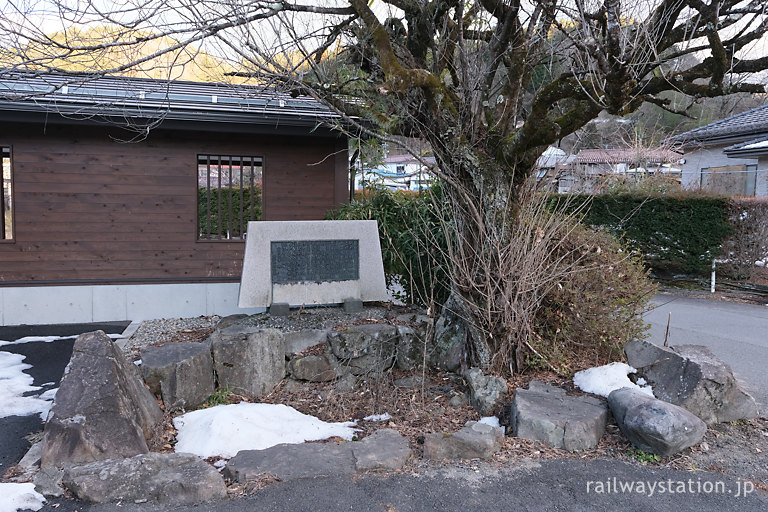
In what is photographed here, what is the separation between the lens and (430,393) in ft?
17.3

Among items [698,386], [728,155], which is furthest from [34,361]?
[728,155]

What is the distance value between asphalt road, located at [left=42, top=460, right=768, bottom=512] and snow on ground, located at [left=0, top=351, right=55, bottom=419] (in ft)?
6.75

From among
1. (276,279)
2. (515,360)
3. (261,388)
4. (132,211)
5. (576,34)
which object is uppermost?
(576,34)

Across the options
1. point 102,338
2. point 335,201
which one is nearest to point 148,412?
point 102,338

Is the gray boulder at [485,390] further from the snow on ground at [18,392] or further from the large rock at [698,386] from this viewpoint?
the snow on ground at [18,392]

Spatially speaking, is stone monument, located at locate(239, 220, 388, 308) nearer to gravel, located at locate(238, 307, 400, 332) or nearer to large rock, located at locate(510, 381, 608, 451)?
gravel, located at locate(238, 307, 400, 332)

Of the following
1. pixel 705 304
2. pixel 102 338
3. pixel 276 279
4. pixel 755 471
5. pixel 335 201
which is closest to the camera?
pixel 755 471

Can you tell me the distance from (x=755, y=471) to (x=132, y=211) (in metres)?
8.57

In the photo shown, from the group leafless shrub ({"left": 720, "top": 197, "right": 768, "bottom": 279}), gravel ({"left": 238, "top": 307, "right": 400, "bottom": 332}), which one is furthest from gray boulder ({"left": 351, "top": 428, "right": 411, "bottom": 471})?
leafless shrub ({"left": 720, "top": 197, "right": 768, "bottom": 279})

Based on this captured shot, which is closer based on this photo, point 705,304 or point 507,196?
point 507,196

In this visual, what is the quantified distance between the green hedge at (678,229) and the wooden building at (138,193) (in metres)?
6.18

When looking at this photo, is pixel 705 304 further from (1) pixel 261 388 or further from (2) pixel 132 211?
(2) pixel 132 211

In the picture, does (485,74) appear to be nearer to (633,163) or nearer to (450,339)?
(450,339)

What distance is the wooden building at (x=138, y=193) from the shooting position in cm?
840
